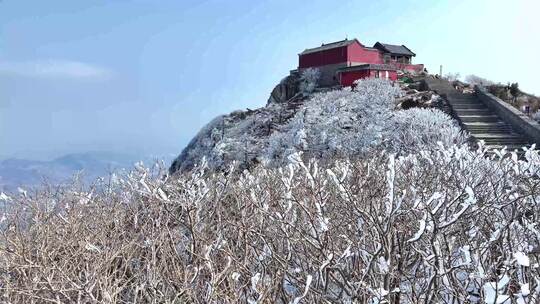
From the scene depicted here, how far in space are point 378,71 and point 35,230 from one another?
112 feet

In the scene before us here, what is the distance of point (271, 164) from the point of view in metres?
25.5

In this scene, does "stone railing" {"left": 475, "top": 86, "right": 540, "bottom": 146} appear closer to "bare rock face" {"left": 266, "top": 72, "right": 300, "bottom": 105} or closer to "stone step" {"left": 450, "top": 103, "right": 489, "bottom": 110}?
"stone step" {"left": 450, "top": 103, "right": 489, "bottom": 110}

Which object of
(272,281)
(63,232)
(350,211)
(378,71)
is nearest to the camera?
(272,281)

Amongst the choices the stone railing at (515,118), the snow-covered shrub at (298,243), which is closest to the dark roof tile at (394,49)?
the stone railing at (515,118)

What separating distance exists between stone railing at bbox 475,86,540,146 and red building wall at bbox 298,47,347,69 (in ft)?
50.1

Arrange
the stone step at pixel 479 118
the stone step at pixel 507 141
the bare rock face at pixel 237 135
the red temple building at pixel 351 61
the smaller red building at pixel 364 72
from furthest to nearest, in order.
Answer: the red temple building at pixel 351 61
the smaller red building at pixel 364 72
the bare rock face at pixel 237 135
the stone step at pixel 479 118
the stone step at pixel 507 141

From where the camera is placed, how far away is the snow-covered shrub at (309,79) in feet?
136

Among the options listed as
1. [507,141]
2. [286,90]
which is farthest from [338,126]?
[286,90]

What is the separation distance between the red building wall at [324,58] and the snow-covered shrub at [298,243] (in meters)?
32.4

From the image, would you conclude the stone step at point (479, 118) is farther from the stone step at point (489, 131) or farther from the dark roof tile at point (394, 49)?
the dark roof tile at point (394, 49)

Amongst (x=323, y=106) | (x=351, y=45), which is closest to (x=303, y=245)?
(x=323, y=106)

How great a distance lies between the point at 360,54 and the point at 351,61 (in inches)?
59.7

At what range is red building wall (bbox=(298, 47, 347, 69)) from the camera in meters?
42.0

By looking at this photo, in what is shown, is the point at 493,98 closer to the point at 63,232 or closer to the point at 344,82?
the point at 344,82
